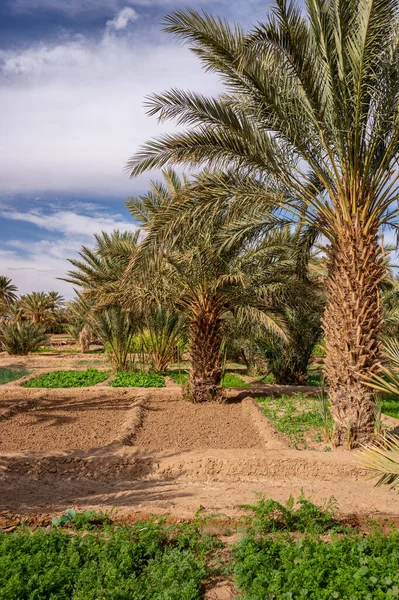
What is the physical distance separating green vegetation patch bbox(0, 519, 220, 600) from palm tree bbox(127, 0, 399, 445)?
3987mm

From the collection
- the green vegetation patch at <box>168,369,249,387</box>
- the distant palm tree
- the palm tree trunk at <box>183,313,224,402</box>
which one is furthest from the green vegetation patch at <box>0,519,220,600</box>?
the distant palm tree

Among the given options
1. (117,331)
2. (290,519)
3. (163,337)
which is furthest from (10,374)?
(290,519)

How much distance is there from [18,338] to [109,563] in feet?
67.1

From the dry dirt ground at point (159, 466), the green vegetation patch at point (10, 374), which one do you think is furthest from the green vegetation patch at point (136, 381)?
the green vegetation patch at point (10, 374)

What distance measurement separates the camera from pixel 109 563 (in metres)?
3.38

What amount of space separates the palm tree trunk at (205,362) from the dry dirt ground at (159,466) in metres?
1.15

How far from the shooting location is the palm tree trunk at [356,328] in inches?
277

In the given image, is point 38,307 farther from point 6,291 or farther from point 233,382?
point 233,382

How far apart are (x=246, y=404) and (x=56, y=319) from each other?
3234 cm

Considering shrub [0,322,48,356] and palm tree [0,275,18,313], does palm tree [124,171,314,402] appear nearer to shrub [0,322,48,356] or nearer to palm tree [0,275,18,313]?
shrub [0,322,48,356]

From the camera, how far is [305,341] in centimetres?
1452

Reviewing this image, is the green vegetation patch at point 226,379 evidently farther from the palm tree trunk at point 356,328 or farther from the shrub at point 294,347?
the palm tree trunk at point 356,328

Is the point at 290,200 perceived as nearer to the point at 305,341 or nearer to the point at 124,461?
the point at 124,461

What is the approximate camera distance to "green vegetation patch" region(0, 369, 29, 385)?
1426 centimetres
